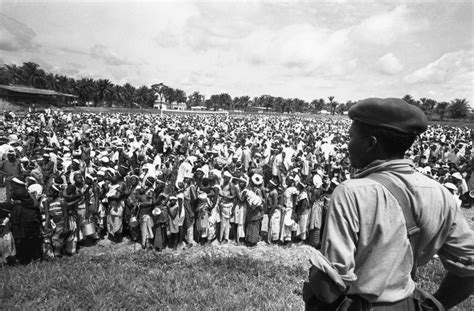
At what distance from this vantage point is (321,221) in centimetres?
684

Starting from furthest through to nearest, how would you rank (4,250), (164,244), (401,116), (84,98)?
(84,98)
(164,244)
(4,250)
(401,116)

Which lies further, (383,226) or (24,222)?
(24,222)

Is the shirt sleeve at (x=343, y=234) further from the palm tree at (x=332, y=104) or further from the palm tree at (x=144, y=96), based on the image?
the palm tree at (x=332, y=104)

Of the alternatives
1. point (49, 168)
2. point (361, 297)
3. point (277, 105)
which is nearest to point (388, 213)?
point (361, 297)

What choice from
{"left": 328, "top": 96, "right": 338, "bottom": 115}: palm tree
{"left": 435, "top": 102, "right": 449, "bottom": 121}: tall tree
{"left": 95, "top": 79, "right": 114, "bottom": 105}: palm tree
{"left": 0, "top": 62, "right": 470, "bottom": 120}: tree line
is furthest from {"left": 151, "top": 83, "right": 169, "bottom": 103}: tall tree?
{"left": 435, "top": 102, "right": 449, "bottom": 121}: tall tree

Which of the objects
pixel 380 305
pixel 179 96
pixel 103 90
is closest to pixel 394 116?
pixel 380 305

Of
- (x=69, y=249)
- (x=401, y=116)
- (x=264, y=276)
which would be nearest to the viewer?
(x=401, y=116)

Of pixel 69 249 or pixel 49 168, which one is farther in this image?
pixel 49 168

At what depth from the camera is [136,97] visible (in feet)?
241

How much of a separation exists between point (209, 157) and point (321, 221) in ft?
16.6

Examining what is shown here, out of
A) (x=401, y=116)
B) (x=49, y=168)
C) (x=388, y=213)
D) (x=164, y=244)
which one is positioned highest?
(x=401, y=116)

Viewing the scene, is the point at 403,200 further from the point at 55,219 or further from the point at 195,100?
the point at 195,100

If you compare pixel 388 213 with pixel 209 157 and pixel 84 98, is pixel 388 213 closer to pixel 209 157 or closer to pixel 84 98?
pixel 209 157

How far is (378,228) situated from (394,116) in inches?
19.2
